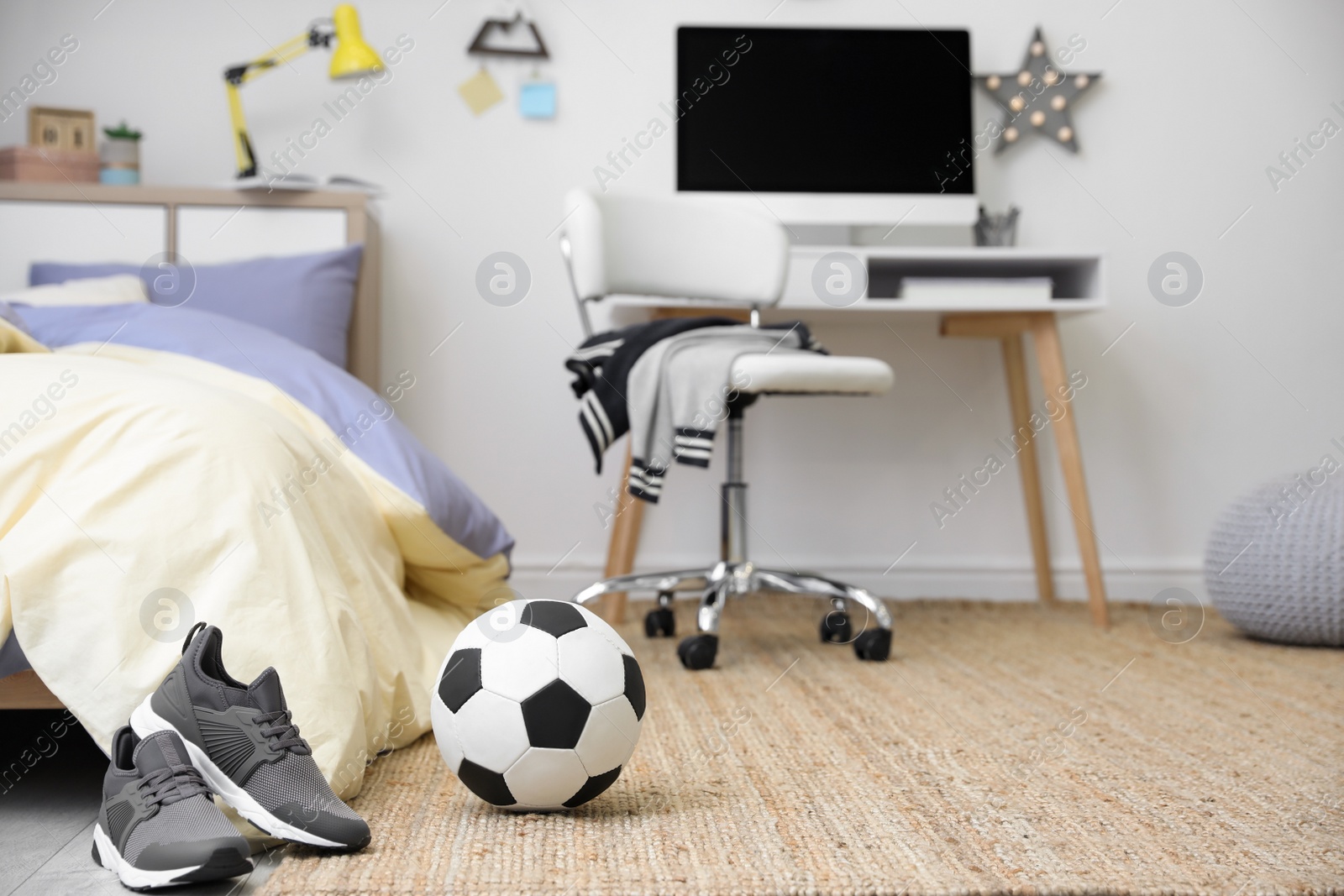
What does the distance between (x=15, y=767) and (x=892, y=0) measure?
2683mm

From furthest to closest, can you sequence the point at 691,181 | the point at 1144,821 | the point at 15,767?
the point at 691,181
the point at 15,767
the point at 1144,821

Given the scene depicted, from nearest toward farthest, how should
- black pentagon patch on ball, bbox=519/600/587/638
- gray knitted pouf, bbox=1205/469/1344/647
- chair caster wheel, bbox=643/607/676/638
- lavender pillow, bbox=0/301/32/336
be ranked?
black pentagon patch on ball, bbox=519/600/587/638
lavender pillow, bbox=0/301/32/336
gray knitted pouf, bbox=1205/469/1344/647
chair caster wheel, bbox=643/607/676/638

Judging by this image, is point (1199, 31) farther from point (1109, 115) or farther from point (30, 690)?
point (30, 690)

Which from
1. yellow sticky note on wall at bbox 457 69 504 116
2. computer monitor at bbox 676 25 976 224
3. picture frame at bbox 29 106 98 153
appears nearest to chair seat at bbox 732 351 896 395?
computer monitor at bbox 676 25 976 224

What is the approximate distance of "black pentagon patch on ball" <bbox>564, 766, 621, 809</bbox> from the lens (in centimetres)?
102

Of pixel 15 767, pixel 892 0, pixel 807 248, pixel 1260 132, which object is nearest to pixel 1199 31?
pixel 1260 132

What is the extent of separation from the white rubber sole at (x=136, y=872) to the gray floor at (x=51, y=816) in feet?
0.06

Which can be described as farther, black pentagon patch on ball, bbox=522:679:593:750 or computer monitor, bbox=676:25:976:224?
computer monitor, bbox=676:25:976:224

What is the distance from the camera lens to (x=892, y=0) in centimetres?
289

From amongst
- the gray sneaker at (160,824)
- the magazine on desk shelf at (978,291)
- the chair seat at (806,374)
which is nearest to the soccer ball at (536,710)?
the gray sneaker at (160,824)

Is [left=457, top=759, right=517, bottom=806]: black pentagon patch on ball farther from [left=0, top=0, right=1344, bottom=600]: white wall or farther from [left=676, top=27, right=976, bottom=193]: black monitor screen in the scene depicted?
[left=676, top=27, right=976, bottom=193]: black monitor screen

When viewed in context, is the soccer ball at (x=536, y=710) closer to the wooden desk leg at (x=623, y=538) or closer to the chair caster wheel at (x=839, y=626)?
the chair caster wheel at (x=839, y=626)

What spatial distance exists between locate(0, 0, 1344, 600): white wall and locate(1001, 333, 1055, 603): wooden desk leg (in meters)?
0.10

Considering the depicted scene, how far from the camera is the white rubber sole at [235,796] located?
2.95ft
